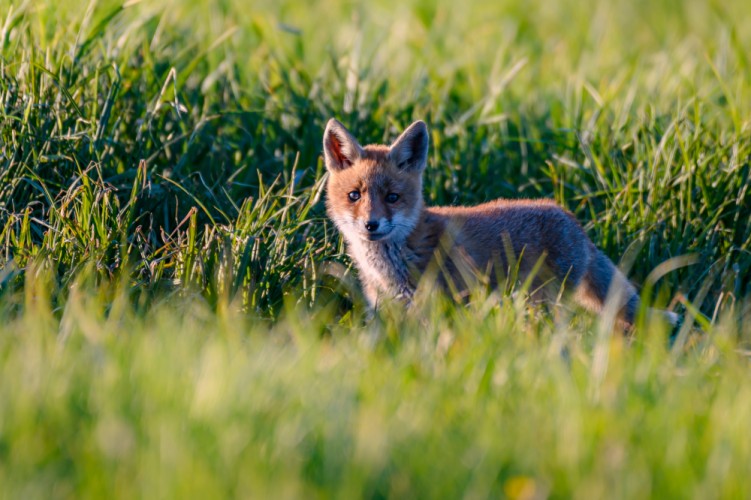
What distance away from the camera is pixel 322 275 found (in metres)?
4.99

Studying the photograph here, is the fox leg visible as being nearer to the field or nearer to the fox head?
the field

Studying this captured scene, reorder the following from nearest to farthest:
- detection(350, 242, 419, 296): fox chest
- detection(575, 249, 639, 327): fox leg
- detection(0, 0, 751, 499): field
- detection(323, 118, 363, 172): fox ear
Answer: detection(0, 0, 751, 499): field, detection(350, 242, 419, 296): fox chest, detection(323, 118, 363, 172): fox ear, detection(575, 249, 639, 327): fox leg

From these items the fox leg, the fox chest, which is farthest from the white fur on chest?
the fox leg

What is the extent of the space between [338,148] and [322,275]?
0.87 meters

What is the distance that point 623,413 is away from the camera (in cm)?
308

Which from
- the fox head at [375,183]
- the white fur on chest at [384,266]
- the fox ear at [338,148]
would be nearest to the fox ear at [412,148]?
the fox head at [375,183]

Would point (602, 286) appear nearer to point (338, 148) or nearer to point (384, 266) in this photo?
point (384, 266)

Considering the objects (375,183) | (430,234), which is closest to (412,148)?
(375,183)

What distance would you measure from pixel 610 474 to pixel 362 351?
1.19 m

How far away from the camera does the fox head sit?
5.14 meters

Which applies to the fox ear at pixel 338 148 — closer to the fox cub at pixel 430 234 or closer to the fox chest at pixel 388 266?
the fox cub at pixel 430 234

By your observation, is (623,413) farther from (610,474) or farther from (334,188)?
(334,188)

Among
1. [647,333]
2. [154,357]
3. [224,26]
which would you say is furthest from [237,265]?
[224,26]

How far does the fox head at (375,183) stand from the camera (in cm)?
514
